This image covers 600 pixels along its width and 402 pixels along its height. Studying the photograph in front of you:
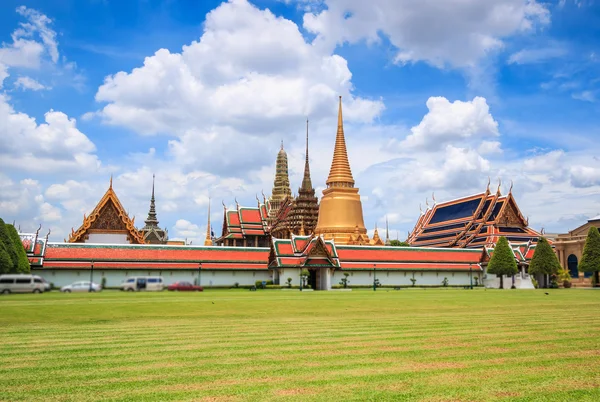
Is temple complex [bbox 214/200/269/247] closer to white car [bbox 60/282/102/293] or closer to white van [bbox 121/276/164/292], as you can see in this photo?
white van [bbox 121/276/164/292]

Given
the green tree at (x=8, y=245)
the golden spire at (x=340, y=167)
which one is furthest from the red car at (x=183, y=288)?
the golden spire at (x=340, y=167)

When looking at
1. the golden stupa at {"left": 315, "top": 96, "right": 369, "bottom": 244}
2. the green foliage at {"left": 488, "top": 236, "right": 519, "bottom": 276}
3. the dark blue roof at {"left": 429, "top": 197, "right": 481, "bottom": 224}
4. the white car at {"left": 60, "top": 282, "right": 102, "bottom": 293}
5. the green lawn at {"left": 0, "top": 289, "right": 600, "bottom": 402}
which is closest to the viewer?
the green lawn at {"left": 0, "top": 289, "right": 600, "bottom": 402}

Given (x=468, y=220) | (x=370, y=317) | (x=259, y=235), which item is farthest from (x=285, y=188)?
(x=370, y=317)

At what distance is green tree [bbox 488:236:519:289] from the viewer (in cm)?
6238

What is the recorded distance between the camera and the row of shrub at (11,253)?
43.8 m

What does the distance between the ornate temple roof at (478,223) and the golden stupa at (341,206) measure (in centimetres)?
1542

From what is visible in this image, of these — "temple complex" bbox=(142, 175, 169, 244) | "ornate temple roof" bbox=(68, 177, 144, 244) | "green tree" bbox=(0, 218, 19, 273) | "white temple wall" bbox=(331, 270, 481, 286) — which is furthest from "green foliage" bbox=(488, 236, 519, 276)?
"temple complex" bbox=(142, 175, 169, 244)

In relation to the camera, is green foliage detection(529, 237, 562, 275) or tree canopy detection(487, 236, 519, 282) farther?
green foliage detection(529, 237, 562, 275)

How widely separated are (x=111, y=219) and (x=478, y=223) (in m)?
50.6

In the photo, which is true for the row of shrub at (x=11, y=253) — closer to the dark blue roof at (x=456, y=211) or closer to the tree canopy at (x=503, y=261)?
the tree canopy at (x=503, y=261)

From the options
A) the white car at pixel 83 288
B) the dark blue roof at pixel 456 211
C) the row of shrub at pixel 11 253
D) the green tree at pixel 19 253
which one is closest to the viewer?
the row of shrub at pixel 11 253

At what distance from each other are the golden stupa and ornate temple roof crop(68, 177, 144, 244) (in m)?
26.9

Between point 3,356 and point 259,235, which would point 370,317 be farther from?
point 259,235

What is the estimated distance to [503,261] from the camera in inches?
2464
